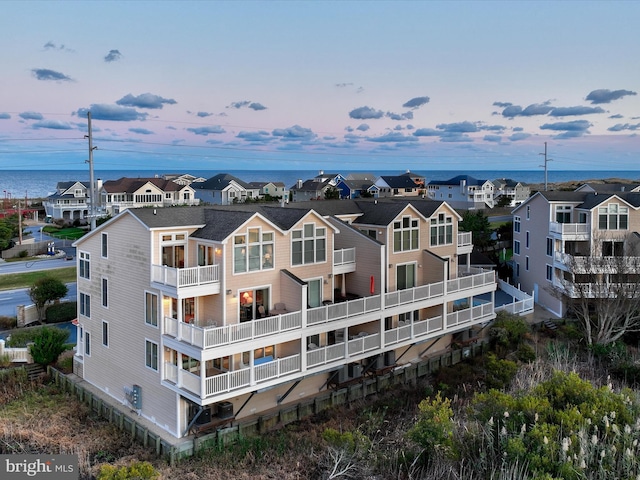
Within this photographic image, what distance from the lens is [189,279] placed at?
19.8m

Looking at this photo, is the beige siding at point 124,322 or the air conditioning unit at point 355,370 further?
the air conditioning unit at point 355,370

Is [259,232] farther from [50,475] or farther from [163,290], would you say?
[50,475]

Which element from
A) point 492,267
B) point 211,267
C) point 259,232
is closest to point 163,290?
point 211,267

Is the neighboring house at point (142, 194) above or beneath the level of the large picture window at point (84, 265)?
above

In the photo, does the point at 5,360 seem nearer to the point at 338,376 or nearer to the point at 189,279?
the point at 189,279

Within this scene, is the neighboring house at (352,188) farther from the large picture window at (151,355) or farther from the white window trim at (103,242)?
the large picture window at (151,355)

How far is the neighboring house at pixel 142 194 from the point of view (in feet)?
254

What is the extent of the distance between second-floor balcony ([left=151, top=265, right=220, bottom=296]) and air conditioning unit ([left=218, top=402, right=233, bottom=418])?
4.35m

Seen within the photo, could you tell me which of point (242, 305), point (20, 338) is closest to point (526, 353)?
point (242, 305)

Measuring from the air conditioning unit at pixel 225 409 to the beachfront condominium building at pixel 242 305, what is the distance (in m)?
0.05

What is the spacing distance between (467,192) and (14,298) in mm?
76026

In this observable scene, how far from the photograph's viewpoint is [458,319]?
93.9 ft

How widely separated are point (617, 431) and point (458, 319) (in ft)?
50.3

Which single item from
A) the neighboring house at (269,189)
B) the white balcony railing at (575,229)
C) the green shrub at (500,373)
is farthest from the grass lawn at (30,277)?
the neighboring house at (269,189)
